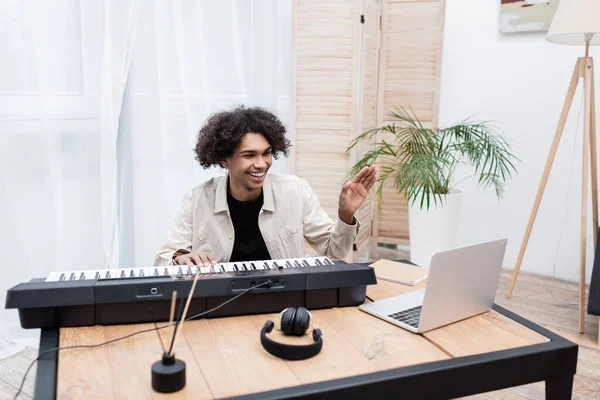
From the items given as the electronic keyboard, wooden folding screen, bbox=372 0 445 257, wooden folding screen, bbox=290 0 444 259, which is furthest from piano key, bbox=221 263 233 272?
wooden folding screen, bbox=372 0 445 257

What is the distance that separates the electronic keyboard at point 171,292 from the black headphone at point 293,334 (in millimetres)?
155

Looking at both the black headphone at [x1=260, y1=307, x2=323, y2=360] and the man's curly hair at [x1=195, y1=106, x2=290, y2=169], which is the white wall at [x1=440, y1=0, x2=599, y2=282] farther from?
the black headphone at [x1=260, y1=307, x2=323, y2=360]

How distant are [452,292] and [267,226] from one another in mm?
872

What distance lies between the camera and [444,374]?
1119mm

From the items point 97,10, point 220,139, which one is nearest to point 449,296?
point 220,139

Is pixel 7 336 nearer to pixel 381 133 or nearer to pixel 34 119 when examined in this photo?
pixel 34 119

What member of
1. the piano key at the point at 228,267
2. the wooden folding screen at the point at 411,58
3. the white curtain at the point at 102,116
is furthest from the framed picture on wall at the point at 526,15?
the piano key at the point at 228,267

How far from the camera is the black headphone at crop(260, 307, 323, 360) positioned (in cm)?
114

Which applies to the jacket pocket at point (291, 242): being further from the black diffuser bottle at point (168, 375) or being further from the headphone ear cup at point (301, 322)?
the black diffuser bottle at point (168, 375)

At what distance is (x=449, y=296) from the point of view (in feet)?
4.23

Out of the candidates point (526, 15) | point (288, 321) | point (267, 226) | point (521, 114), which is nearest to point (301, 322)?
point (288, 321)

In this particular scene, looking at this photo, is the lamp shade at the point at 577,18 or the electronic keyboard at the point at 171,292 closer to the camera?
the electronic keyboard at the point at 171,292

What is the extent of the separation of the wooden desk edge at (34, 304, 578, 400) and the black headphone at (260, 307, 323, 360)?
0.10 meters

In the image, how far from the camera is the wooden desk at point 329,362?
1036 millimetres
